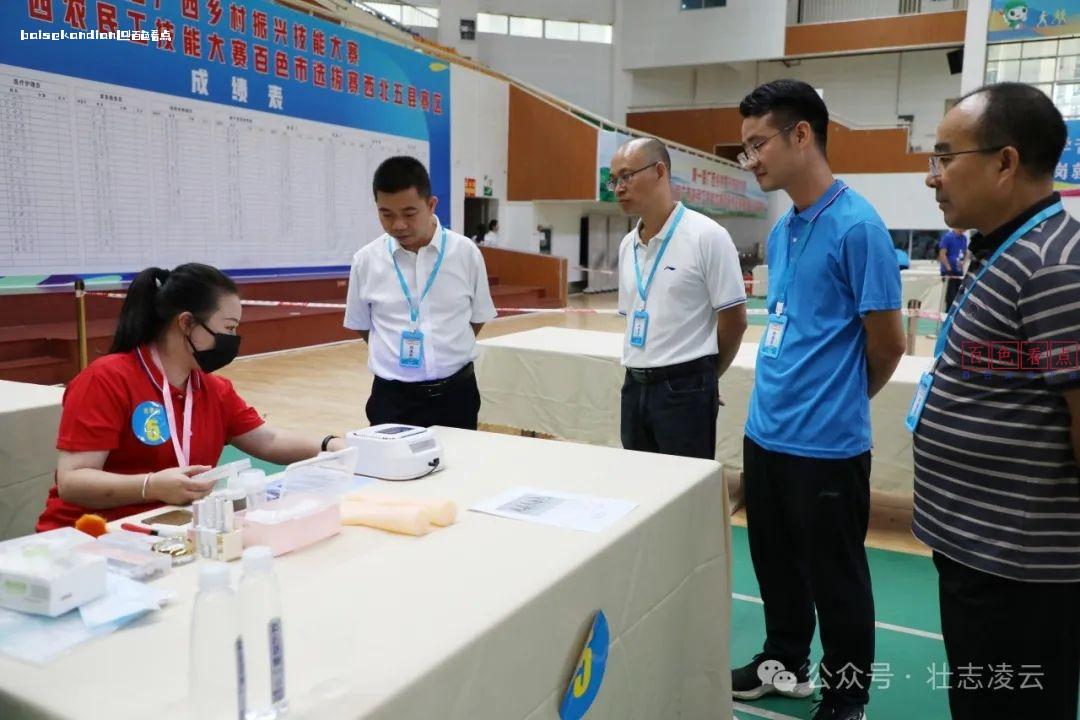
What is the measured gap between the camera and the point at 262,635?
0.86 meters

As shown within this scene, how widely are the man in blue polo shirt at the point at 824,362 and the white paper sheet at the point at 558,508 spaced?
20.9 inches

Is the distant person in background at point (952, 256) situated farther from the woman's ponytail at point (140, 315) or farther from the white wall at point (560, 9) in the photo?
the white wall at point (560, 9)

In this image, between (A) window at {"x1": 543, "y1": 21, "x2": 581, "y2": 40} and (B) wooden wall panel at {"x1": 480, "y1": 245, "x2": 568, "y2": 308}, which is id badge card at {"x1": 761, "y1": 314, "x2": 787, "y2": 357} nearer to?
(B) wooden wall panel at {"x1": 480, "y1": 245, "x2": 568, "y2": 308}

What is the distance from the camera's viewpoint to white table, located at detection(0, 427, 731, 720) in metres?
0.90

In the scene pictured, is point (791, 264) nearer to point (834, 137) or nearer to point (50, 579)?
point (50, 579)

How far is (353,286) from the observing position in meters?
2.61

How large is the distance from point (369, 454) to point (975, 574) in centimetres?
117

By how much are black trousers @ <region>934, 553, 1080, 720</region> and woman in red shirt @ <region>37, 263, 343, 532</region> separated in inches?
50.9

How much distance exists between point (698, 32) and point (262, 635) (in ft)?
61.7

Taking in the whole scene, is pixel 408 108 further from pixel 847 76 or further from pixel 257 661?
pixel 847 76

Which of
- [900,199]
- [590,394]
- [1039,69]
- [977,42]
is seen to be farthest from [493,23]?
[590,394]

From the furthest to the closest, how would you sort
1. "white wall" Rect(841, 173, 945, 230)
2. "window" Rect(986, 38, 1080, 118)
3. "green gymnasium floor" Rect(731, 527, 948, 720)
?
"white wall" Rect(841, 173, 945, 230) < "window" Rect(986, 38, 1080, 118) < "green gymnasium floor" Rect(731, 527, 948, 720)

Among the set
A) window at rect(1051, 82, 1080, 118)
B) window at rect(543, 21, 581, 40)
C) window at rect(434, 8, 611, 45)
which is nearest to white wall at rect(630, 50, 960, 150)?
window at rect(434, 8, 611, 45)

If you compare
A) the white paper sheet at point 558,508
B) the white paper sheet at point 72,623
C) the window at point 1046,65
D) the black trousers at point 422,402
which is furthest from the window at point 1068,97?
the white paper sheet at point 72,623
